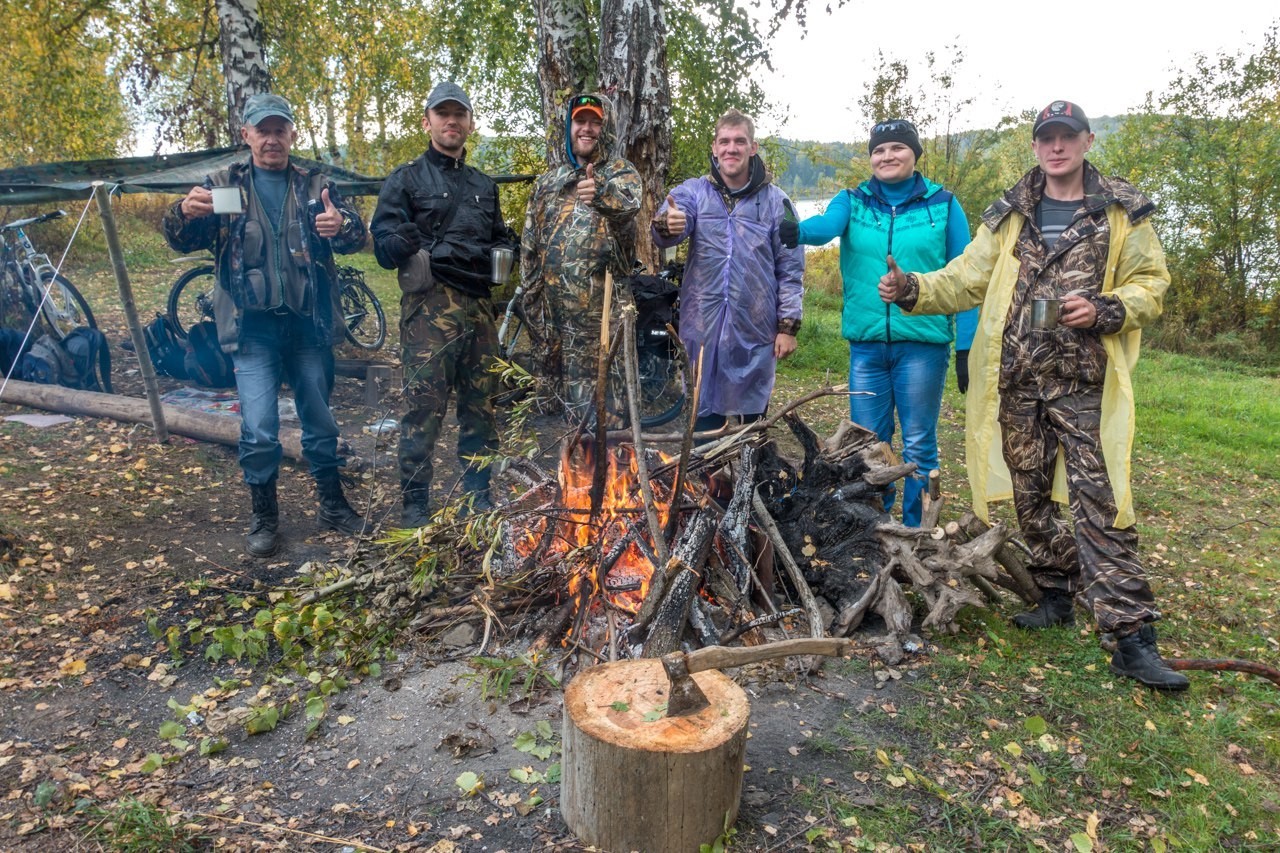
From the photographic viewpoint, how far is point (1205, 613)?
14.0 ft

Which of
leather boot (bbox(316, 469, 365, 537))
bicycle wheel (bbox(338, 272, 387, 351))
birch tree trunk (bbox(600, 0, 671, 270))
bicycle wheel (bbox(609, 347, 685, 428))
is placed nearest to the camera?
leather boot (bbox(316, 469, 365, 537))

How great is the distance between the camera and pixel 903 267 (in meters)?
4.28

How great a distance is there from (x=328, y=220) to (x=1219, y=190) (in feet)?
45.3

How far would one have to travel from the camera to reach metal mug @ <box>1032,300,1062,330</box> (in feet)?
10.9

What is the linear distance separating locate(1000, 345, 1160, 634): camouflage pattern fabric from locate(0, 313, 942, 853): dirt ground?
2.86ft

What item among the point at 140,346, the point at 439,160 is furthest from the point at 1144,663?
the point at 140,346

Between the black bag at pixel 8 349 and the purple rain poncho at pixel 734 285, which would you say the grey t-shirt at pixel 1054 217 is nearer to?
the purple rain poncho at pixel 734 285

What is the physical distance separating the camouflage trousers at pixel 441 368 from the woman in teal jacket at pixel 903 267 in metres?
1.93

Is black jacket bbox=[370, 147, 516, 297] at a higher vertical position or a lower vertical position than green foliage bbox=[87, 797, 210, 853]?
higher

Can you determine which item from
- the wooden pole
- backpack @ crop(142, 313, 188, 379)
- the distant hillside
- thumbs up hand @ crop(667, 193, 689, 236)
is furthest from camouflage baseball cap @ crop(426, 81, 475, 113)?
the distant hillside

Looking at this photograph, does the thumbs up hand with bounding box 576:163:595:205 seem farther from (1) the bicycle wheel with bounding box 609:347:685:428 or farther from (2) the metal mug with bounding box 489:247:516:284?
(1) the bicycle wheel with bounding box 609:347:685:428

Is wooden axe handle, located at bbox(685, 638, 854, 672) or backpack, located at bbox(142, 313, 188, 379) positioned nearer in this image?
wooden axe handle, located at bbox(685, 638, 854, 672)

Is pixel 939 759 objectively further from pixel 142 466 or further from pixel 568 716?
pixel 142 466

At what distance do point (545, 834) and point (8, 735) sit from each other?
208 cm
